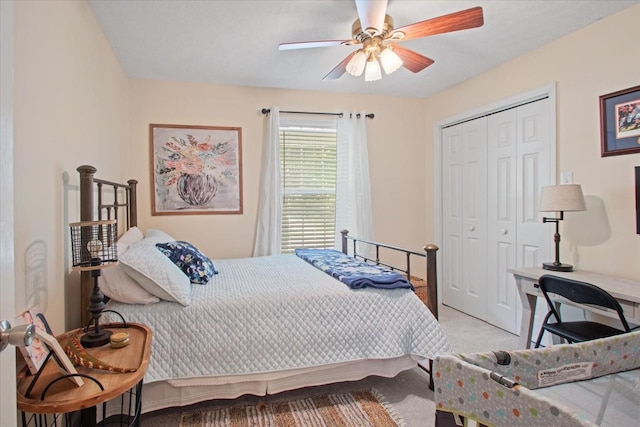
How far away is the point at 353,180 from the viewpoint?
392cm

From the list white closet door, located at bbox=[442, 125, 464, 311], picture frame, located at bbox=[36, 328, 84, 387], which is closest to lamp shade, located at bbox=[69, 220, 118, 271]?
picture frame, located at bbox=[36, 328, 84, 387]

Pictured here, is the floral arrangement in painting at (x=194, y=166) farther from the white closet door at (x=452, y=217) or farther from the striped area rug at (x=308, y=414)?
the white closet door at (x=452, y=217)

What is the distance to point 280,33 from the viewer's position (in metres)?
2.54

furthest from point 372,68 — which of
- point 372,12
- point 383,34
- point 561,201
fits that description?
point 561,201

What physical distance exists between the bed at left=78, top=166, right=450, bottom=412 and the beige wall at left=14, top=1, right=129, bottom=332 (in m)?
0.14

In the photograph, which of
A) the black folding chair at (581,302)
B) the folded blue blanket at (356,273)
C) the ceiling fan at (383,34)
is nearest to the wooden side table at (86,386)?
the folded blue blanket at (356,273)

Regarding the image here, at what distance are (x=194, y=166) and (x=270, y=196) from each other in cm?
80

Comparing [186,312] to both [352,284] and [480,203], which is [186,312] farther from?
[480,203]

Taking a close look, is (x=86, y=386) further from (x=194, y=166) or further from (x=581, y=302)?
(x=194, y=166)

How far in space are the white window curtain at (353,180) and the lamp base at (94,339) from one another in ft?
8.94

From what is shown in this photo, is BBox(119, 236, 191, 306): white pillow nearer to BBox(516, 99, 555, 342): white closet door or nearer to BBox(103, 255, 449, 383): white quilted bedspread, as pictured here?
BBox(103, 255, 449, 383): white quilted bedspread

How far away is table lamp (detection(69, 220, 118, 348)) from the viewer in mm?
1414

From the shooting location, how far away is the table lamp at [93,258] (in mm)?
1414

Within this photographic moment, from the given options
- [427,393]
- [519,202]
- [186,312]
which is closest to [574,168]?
[519,202]
